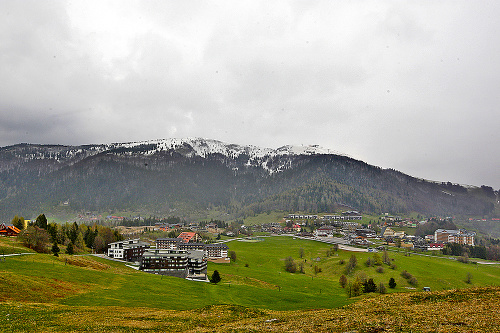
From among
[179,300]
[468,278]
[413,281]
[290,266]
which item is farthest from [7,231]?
[468,278]

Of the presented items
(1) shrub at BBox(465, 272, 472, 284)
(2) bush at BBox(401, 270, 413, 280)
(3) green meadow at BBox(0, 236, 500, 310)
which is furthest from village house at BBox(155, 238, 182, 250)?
(1) shrub at BBox(465, 272, 472, 284)

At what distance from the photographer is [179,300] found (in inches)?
2437

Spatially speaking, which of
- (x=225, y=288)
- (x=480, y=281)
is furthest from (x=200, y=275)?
(x=480, y=281)

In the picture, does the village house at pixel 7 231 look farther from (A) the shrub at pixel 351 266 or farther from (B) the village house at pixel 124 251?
(A) the shrub at pixel 351 266

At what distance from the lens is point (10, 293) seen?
45.2 metres

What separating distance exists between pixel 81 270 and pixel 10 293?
3065cm

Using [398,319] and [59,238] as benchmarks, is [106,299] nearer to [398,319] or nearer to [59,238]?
[398,319]

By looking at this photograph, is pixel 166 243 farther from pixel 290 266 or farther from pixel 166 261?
pixel 290 266

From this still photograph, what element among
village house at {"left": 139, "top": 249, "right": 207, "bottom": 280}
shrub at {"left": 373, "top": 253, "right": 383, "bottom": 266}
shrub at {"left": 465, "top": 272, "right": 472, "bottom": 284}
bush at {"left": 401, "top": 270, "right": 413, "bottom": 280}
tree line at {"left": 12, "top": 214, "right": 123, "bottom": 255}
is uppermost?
tree line at {"left": 12, "top": 214, "right": 123, "bottom": 255}

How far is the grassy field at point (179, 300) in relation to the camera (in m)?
33.9

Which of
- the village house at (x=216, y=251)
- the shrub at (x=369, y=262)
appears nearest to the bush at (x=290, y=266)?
the village house at (x=216, y=251)

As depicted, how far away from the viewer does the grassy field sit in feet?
111

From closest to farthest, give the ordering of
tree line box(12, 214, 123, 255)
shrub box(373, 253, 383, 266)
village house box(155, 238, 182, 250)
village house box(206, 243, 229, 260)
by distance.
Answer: tree line box(12, 214, 123, 255) → shrub box(373, 253, 383, 266) → village house box(206, 243, 229, 260) → village house box(155, 238, 182, 250)

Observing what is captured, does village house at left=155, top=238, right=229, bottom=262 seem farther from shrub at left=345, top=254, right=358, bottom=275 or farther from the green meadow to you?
shrub at left=345, top=254, right=358, bottom=275
